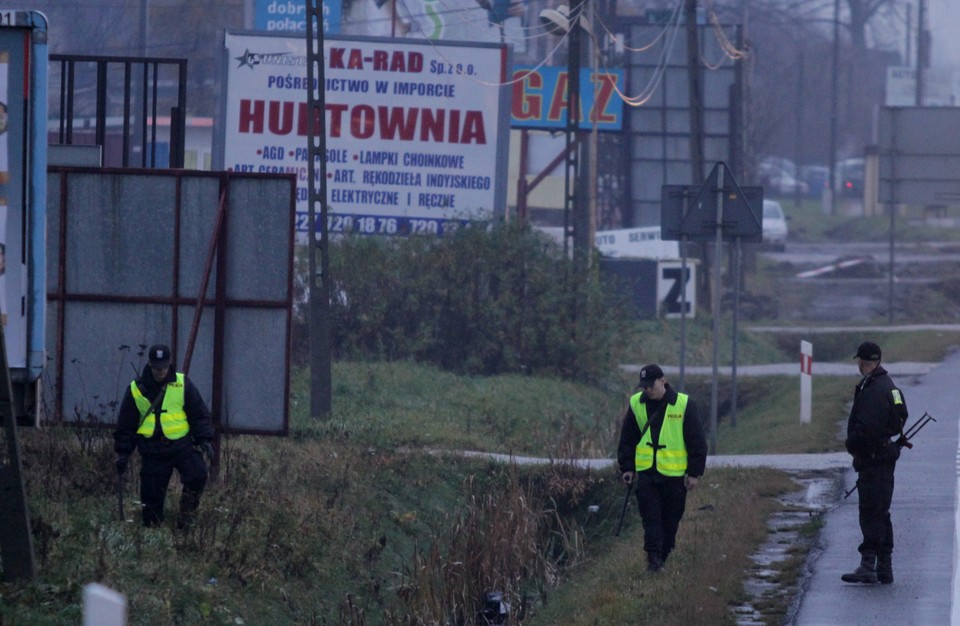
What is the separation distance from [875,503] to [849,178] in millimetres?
67135

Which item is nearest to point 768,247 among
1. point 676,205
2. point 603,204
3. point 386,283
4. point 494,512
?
point 603,204

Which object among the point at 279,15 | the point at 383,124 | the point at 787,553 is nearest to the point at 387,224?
the point at 383,124

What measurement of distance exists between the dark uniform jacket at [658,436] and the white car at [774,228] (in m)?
41.1

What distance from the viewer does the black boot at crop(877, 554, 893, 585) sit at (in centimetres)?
980

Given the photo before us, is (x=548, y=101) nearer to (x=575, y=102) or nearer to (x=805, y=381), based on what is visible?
(x=575, y=102)

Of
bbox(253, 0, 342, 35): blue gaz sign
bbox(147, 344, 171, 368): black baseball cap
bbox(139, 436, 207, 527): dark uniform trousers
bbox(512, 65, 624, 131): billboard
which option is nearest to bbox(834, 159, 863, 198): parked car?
bbox(512, 65, 624, 131): billboard

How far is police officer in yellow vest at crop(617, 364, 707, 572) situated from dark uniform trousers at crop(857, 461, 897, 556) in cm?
108

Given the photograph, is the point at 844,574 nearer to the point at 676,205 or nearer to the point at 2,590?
the point at 2,590

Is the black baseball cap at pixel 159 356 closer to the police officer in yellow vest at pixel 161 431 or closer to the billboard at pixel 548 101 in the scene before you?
the police officer in yellow vest at pixel 161 431

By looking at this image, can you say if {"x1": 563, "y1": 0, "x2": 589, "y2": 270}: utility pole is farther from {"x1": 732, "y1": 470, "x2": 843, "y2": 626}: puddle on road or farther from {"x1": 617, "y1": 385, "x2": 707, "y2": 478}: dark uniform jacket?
{"x1": 617, "y1": 385, "x2": 707, "y2": 478}: dark uniform jacket

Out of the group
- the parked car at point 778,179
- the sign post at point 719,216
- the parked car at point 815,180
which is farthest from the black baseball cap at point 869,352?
the parked car at point 815,180

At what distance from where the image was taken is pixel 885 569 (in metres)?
9.80

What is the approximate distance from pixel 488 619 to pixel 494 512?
1834 mm

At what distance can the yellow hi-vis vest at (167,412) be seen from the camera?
393 inches
